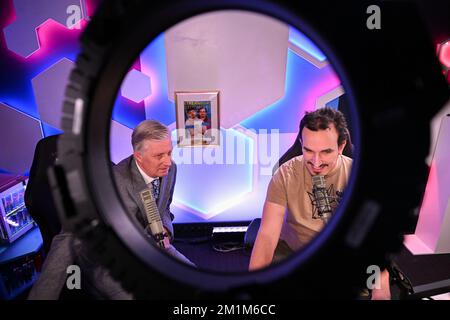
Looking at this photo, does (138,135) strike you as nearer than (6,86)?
Yes

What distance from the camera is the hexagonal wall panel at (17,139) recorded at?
7.50ft

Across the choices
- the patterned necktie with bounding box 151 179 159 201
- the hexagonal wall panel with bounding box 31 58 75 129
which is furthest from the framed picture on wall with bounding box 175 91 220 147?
the hexagonal wall panel with bounding box 31 58 75 129

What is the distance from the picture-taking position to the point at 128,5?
1.19ft

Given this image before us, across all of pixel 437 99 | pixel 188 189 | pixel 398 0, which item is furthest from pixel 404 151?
pixel 188 189

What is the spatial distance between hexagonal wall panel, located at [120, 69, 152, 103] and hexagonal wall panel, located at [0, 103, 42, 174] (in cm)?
71

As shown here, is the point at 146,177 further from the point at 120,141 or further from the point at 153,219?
the point at 120,141

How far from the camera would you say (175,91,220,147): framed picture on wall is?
7.75ft

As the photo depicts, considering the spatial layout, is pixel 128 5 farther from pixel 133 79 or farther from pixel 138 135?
pixel 133 79

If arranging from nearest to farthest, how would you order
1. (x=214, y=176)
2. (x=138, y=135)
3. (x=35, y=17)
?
(x=138, y=135), (x=35, y=17), (x=214, y=176)

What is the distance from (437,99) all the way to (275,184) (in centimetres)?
115

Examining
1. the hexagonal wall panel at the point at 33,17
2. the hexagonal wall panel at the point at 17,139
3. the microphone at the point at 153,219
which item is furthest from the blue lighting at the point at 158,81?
the microphone at the point at 153,219

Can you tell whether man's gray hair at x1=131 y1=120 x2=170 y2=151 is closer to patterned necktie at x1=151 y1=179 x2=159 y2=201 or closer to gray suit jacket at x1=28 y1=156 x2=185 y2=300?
patterned necktie at x1=151 y1=179 x2=159 y2=201
